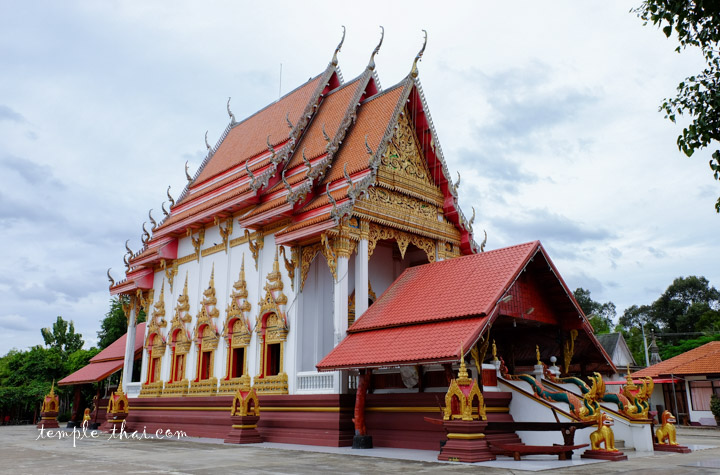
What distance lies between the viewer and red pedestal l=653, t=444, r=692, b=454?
9812mm

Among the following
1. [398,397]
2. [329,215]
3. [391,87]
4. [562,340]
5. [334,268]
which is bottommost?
[398,397]

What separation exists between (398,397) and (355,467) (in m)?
2.95

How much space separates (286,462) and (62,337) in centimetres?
3463

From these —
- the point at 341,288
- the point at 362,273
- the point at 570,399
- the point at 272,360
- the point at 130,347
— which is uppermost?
the point at 362,273

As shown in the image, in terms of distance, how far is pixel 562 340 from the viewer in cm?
1134

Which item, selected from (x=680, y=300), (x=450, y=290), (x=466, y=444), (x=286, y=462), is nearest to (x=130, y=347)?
(x=286, y=462)

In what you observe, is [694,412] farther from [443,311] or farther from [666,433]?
[443,311]

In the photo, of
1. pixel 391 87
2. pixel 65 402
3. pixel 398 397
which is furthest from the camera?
pixel 65 402

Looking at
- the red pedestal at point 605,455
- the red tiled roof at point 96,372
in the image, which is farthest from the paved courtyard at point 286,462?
the red tiled roof at point 96,372

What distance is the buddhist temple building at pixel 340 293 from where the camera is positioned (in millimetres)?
10016

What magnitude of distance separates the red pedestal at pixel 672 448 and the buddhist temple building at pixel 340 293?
722 millimetres

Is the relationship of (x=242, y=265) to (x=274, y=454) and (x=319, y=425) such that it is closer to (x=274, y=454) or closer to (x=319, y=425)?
(x=319, y=425)

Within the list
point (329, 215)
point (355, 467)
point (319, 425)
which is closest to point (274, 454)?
point (319, 425)

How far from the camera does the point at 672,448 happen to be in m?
9.94
